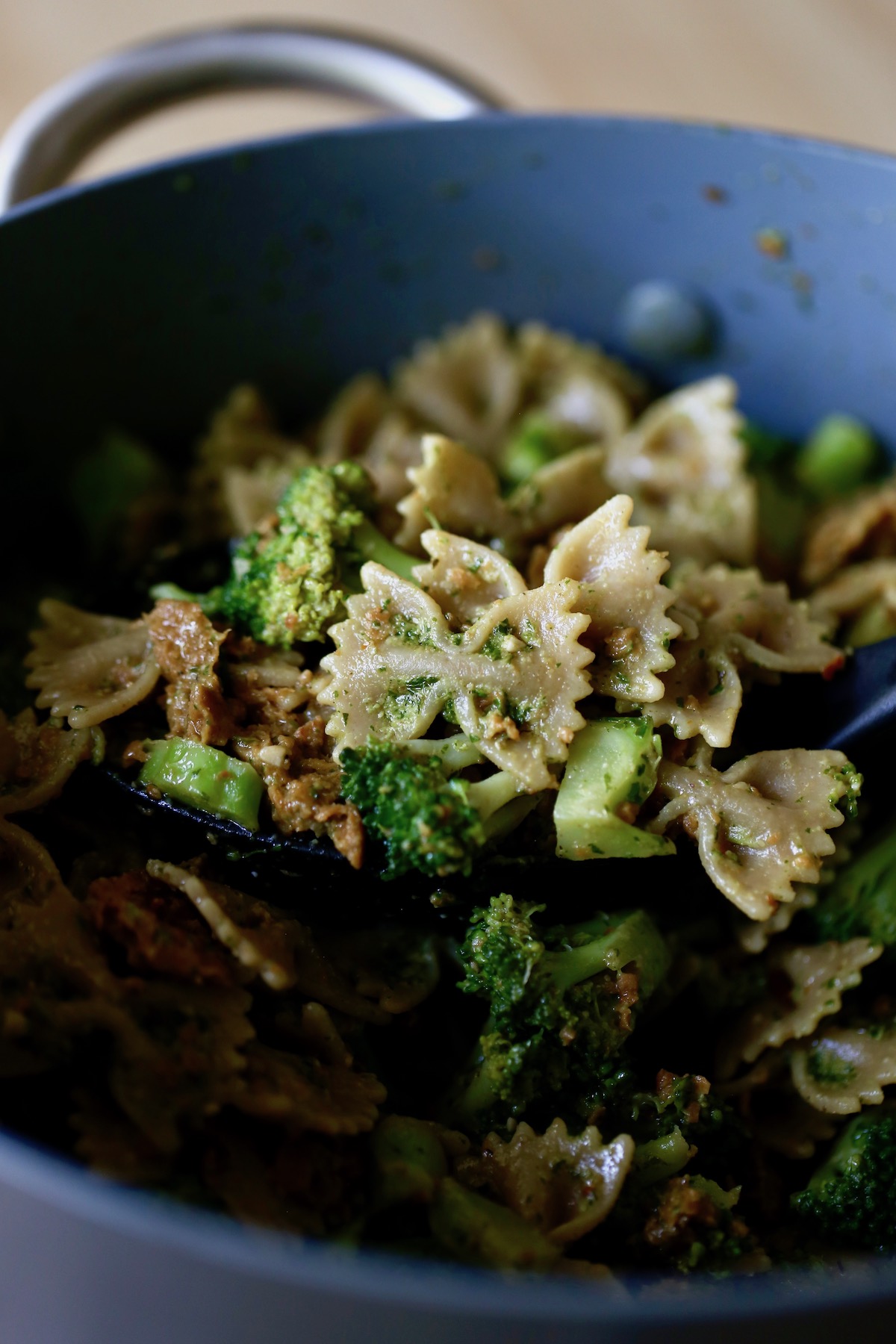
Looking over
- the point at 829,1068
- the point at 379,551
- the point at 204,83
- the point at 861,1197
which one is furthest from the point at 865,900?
the point at 204,83

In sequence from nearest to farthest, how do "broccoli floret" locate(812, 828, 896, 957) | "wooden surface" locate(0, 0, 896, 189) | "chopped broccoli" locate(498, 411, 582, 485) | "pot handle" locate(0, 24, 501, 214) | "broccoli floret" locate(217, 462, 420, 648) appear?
"broccoli floret" locate(217, 462, 420, 648)
"broccoli floret" locate(812, 828, 896, 957)
"pot handle" locate(0, 24, 501, 214)
"chopped broccoli" locate(498, 411, 582, 485)
"wooden surface" locate(0, 0, 896, 189)

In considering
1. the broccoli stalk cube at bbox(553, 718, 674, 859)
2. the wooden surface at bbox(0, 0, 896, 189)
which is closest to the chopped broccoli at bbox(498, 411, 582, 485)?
the broccoli stalk cube at bbox(553, 718, 674, 859)

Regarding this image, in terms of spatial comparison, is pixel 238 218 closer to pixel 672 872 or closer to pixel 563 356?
pixel 563 356

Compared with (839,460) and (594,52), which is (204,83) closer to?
(839,460)

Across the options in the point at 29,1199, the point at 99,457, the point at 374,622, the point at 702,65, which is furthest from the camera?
the point at 702,65

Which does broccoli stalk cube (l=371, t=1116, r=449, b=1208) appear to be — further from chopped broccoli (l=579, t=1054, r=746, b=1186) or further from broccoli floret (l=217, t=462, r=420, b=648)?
broccoli floret (l=217, t=462, r=420, b=648)

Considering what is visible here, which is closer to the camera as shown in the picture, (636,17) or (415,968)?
(415,968)

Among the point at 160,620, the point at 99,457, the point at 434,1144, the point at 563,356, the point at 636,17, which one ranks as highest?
the point at 636,17

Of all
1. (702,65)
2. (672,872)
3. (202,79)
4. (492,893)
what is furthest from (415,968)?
(702,65)
